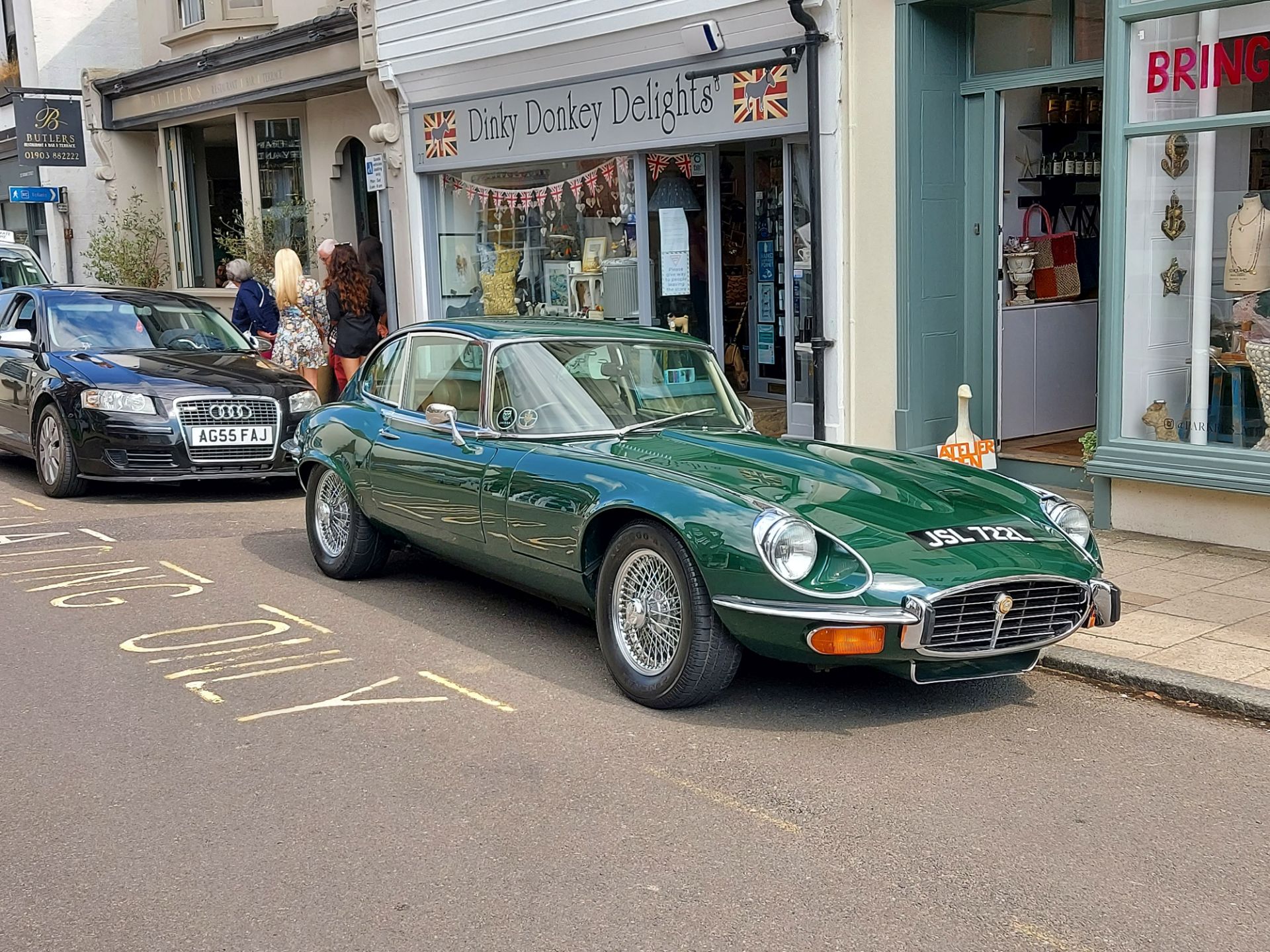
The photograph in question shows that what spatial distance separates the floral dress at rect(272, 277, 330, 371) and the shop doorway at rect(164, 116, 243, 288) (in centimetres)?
788

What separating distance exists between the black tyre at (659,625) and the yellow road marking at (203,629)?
188 centimetres

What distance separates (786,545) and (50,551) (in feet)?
18.3

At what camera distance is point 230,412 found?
10.5 m

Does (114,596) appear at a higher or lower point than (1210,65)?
lower

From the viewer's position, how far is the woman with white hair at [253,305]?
15.3 meters

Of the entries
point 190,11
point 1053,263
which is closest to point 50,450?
point 1053,263

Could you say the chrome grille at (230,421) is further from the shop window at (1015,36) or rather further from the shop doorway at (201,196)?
the shop doorway at (201,196)

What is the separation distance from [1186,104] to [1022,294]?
232 centimetres

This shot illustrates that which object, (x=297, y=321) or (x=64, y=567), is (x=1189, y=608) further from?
(x=297, y=321)

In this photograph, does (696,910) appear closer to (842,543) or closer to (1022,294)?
(842,543)

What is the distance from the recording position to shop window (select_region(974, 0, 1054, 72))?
962 centimetres

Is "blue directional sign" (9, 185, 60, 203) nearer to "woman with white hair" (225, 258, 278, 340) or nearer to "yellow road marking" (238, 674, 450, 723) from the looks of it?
"woman with white hair" (225, 258, 278, 340)

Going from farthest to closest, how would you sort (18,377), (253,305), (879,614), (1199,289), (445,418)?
(253,305)
(18,377)
(1199,289)
(445,418)
(879,614)

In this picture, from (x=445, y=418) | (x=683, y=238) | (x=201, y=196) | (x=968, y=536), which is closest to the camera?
(x=968, y=536)
